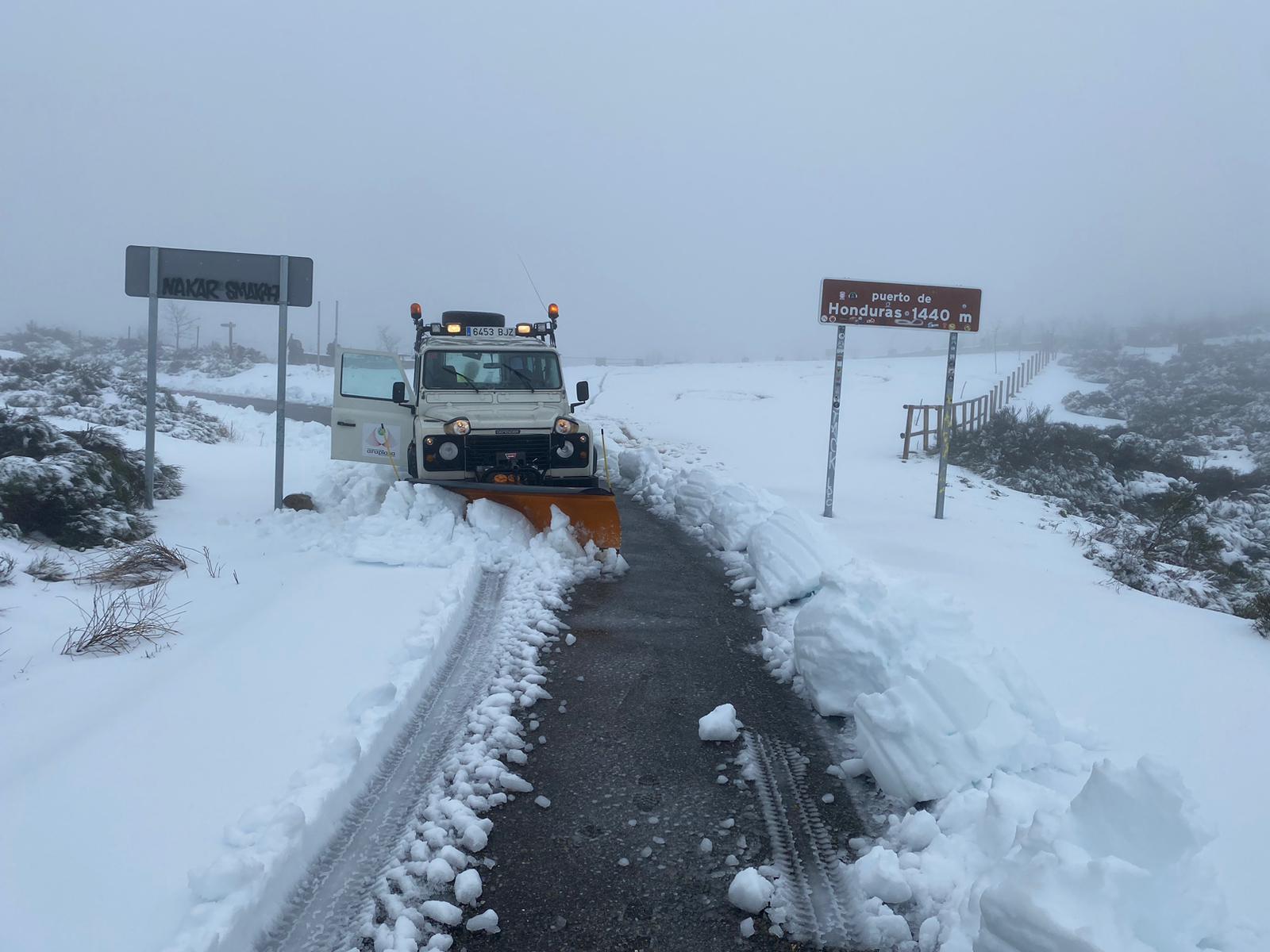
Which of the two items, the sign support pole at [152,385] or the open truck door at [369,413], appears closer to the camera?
the sign support pole at [152,385]

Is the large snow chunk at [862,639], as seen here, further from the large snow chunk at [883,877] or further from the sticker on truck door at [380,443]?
the sticker on truck door at [380,443]

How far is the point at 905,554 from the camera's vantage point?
30.7ft

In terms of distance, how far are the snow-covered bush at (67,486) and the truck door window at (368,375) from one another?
2557mm

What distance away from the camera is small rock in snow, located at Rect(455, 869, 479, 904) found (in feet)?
10.3

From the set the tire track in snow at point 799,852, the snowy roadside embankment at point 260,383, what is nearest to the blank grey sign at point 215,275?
the tire track in snow at point 799,852

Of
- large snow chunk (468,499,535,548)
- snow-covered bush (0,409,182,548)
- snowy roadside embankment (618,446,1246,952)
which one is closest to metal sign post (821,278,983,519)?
large snow chunk (468,499,535,548)

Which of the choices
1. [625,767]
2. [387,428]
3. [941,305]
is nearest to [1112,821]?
[625,767]

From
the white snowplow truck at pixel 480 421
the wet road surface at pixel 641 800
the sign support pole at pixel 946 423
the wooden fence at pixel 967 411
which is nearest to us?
the wet road surface at pixel 641 800

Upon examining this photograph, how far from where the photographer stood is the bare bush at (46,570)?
6480mm

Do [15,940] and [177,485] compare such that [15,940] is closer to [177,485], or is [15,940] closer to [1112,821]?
[1112,821]

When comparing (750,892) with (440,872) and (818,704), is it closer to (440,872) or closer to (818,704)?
(440,872)

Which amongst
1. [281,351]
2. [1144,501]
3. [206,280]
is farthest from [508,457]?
[1144,501]

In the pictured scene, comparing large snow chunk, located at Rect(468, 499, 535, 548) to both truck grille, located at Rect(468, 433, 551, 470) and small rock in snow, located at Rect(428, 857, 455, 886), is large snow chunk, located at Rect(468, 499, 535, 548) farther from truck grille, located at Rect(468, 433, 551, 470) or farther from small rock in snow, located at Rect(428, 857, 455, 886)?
small rock in snow, located at Rect(428, 857, 455, 886)

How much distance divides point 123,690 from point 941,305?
10.1m
